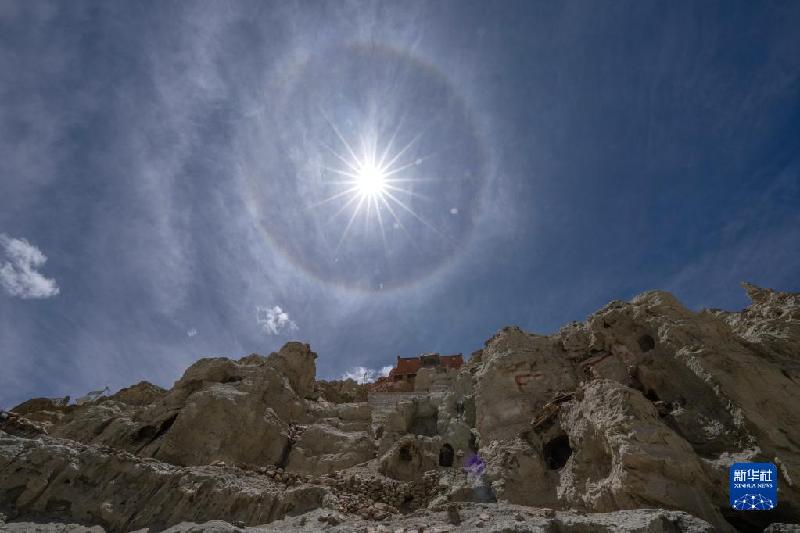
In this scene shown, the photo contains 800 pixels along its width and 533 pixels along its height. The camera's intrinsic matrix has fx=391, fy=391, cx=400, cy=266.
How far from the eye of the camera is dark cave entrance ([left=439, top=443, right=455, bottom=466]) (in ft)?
66.8

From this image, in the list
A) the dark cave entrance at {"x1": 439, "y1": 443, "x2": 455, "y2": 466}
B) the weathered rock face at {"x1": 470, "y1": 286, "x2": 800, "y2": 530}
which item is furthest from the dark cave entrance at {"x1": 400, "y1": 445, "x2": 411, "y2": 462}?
the weathered rock face at {"x1": 470, "y1": 286, "x2": 800, "y2": 530}

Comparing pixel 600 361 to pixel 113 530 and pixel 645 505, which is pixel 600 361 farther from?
pixel 113 530

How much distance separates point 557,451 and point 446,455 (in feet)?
19.1

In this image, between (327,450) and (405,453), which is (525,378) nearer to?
(405,453)

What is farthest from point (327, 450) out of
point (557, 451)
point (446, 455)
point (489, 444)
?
point (557, 451)

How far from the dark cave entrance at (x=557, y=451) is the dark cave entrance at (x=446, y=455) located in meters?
5.20

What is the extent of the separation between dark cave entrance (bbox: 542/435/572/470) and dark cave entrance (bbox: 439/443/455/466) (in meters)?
5.20

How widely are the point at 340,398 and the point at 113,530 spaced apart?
2024cm

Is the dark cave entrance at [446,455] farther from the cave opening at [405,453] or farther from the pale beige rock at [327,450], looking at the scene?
the pale beige rock at [327,450]

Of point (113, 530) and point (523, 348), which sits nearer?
point (113, 530)

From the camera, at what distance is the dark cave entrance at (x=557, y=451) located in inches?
673

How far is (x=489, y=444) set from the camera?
1898 centimetres

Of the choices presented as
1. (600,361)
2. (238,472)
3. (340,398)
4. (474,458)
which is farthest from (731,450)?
(340,398)

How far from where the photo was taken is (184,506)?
42.7 feet
